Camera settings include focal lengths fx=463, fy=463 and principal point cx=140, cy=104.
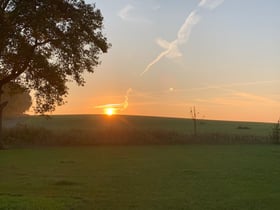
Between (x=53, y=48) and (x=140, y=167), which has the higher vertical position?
(x=53, y=48)

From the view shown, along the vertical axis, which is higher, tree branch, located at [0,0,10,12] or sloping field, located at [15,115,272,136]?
tree branch, located at [0,0,10,12]

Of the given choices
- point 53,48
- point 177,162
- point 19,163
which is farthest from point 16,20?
point 177,162

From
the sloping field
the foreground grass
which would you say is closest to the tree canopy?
the foreground grass

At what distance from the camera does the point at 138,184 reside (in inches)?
778

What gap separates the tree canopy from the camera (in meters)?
37.3

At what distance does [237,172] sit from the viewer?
24719 mm

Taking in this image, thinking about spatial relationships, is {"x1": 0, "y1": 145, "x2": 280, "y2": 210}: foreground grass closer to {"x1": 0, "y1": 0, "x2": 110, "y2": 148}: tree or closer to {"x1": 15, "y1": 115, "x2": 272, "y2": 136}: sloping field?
{"x1": 0, "y1": 0, "x2": 110, "y2": 148}: tree

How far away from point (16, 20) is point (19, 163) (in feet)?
44.1

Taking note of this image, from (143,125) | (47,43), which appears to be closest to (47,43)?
(47,43)

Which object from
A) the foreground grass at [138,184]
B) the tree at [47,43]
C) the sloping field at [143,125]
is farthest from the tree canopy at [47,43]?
the sloping field at [143,125]

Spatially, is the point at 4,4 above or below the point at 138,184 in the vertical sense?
above

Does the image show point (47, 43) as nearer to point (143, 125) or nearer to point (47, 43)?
point (47, 43)

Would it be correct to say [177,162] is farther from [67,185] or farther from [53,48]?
[53,48]

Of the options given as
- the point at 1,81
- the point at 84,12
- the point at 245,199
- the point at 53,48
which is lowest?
the point at 245,199
